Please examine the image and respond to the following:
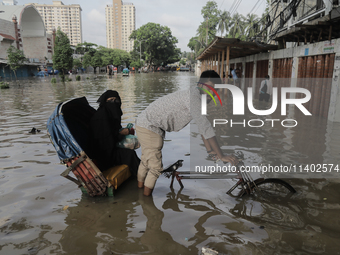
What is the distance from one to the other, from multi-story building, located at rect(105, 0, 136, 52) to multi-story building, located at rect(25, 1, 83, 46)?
712 inches

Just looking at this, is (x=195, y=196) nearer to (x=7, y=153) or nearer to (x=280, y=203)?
(x=280, y=203)

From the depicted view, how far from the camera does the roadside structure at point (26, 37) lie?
143 ft

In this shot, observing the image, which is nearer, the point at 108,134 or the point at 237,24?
the point at 108,134

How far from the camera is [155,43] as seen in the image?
233 feet

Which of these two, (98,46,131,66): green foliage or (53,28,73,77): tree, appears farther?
(98,46,131,66): green foliage

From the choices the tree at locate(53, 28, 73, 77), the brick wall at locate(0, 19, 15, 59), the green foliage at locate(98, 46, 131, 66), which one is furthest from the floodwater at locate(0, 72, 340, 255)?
the green foliage at locate(98, 46, 131, 66)

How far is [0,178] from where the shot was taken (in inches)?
182

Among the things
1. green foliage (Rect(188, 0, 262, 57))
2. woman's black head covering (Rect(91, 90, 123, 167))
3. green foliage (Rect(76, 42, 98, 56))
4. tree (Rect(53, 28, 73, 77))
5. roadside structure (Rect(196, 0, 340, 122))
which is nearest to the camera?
woman's black head covering (Rect(91, 90, 123, 167))

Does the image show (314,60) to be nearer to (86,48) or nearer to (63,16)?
(86,48)

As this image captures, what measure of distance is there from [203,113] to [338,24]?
867 cm

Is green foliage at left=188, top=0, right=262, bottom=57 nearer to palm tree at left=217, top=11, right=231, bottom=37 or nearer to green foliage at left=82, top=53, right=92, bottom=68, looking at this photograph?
palm tree at left=217, top=11, right=231, bottom=37

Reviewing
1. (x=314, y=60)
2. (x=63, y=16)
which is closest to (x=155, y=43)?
(x=314, y=60)

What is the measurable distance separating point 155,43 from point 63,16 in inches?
4694

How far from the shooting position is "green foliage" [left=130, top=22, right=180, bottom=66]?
69750 mm
